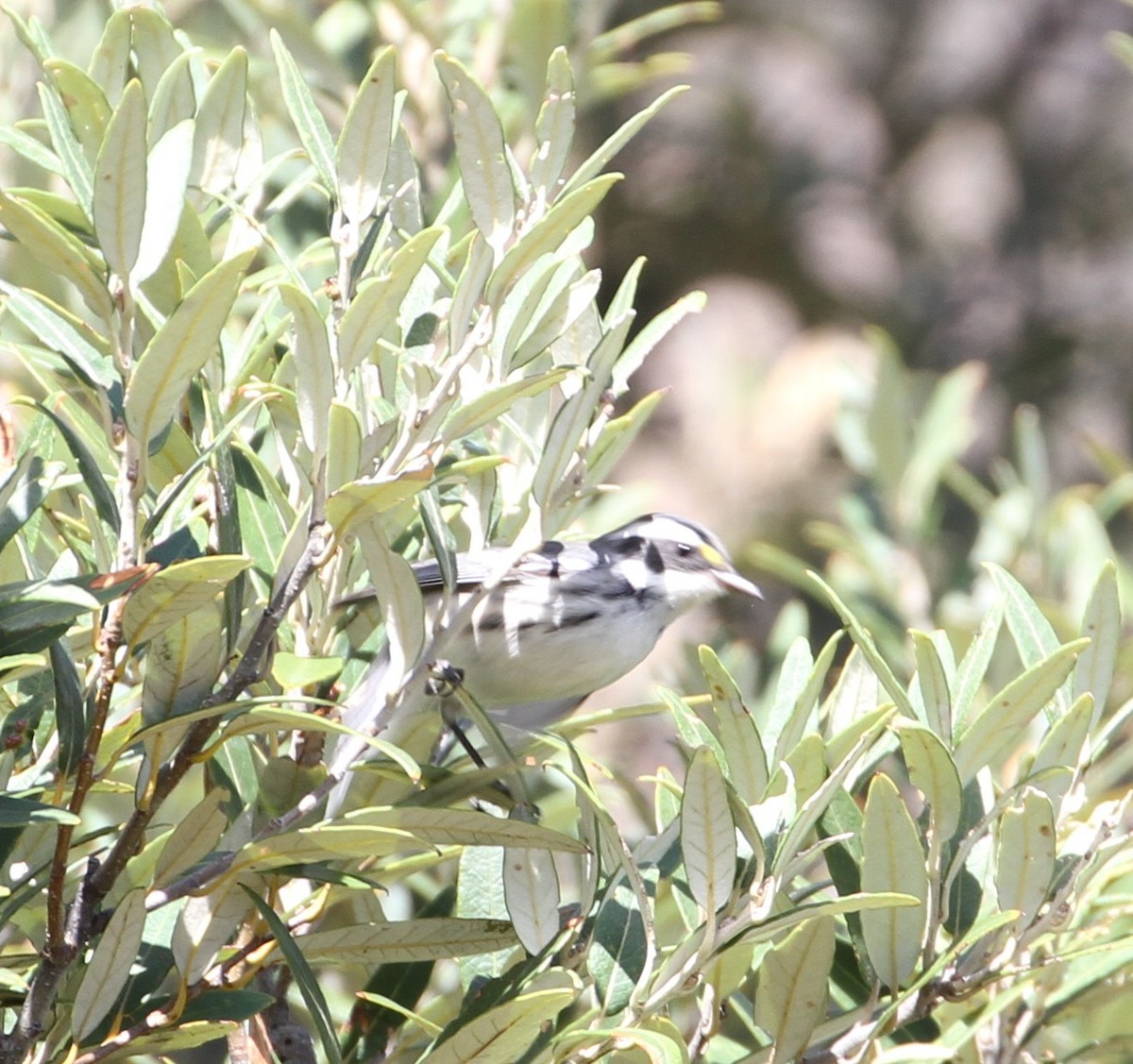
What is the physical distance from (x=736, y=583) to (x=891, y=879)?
134 cm

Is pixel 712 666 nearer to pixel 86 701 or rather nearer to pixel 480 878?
pixel 480 878

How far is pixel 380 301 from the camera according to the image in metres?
1.28

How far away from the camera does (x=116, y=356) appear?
1298 millimetres

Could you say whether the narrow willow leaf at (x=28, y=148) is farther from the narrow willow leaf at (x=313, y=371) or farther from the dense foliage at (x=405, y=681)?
the narrow willow leaf at (x=313, y=371)

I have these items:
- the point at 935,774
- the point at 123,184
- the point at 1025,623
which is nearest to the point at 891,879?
the point at 935,774

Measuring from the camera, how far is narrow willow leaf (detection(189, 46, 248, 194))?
158 cm

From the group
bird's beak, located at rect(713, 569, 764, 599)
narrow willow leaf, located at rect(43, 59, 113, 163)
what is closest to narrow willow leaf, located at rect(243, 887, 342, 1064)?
narrow willow leaf, located at rect(43, 59, 113, 163)

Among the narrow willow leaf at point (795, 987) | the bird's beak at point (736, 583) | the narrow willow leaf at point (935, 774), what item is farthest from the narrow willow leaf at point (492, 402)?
the bird's beak at point (736, 583)

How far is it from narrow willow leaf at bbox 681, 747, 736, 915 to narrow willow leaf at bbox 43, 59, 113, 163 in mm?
794

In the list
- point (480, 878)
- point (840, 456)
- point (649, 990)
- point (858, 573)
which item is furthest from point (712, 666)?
point (840, 456)

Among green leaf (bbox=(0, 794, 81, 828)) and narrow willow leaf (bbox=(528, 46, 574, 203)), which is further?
narrow willow leaf (bbox=(528, 46, 574, 203))

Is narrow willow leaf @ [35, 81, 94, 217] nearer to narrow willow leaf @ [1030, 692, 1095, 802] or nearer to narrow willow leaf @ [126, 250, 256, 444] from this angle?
narrow willow leaf @ [126, 250, 256, 444]

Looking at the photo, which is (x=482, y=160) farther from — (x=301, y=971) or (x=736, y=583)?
(x=736, y=583)

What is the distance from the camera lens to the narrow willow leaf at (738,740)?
4.49 ft
